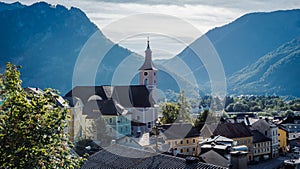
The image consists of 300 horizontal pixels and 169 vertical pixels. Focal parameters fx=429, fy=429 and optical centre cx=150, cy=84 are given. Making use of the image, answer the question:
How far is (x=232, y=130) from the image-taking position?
169 feet

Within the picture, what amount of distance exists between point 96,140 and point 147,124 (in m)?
14.5

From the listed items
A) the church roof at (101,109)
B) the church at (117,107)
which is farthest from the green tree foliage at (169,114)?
the church roof at (101,109)

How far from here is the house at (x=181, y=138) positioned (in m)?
45.7

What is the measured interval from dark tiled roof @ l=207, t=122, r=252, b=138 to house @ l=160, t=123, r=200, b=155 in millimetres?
3604

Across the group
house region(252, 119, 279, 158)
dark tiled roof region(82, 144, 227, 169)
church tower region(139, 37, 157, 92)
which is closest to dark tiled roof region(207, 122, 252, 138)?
house region(252, 119, 279, 158)

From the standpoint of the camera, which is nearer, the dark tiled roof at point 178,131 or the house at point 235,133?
the dark tiled roof at point 178,131

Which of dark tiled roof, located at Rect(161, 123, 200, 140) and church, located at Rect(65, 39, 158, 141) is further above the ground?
church, located at Rect(65, 39, 158, 141)

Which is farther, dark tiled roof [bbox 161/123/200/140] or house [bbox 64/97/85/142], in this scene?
dark tiled roof [bbox 161/123/200/140]

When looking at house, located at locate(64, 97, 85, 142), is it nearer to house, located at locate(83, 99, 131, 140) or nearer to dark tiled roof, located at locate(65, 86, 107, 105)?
house, located at locate(83, 99, 131, 140)

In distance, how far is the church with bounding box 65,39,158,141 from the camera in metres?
49.2

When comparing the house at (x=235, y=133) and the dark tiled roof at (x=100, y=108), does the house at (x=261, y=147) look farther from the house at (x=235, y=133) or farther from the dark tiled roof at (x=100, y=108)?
the dark tiled roof at (x=100, y=108)

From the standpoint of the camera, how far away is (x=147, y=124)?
60.4 metres

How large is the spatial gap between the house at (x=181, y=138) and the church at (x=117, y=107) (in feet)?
19.4

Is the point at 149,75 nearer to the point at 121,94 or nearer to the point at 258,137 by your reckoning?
the point at 121,94
